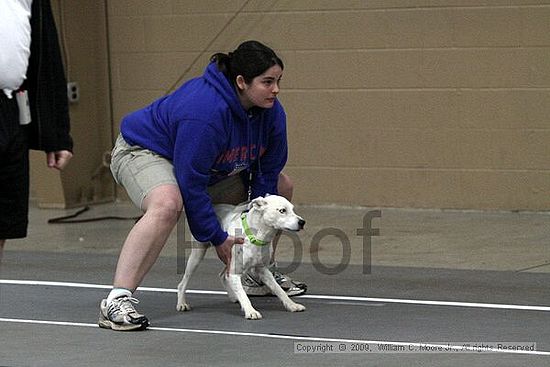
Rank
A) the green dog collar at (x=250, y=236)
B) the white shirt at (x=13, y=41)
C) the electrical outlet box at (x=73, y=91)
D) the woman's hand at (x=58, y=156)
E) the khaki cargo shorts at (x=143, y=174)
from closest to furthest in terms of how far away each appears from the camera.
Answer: the white shirt at (x=13, y=41) < the woman's hand at (x=58, y=156) < the khaki cargo shorts at (x=143, y=174) < the green dog collar at (x=250, y=236) < the electrical outlet box at (x=73, y=91)

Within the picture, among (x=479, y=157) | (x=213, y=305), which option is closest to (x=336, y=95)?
(x=479, y=157)

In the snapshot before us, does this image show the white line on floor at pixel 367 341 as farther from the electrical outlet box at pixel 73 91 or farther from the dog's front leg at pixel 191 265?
the electrical outlet box at pixel 73 91

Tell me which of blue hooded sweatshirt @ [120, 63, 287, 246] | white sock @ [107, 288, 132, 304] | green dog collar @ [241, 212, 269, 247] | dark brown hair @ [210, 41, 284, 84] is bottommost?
white sock @ [107, 288, 132, 304]

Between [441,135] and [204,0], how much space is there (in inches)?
101

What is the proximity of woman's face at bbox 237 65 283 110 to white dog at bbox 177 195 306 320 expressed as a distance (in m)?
0.53

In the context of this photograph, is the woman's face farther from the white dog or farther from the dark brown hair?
the white dog

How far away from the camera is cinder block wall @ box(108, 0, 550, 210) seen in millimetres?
9977

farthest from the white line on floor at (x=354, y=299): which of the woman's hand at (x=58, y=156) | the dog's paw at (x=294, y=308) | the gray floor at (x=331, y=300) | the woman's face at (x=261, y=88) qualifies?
the woman's hand at (x=58, y=156)

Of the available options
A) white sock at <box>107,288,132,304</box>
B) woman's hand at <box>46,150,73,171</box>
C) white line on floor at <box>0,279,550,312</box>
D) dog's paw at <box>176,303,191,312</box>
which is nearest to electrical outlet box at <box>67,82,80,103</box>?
white line on floor at <box>0,279,550,312</box>

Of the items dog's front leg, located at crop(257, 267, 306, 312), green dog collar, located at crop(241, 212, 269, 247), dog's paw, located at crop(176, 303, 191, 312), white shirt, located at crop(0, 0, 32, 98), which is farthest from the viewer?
dog's paw, located at crop(176, 303, 191, 312)

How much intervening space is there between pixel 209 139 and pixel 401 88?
4497mm

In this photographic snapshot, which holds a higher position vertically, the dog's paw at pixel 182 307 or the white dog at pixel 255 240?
the white dog at pixel 255 240

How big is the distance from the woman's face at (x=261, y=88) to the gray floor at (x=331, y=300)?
3.82ft

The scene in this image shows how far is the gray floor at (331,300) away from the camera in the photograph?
555 centimetres
